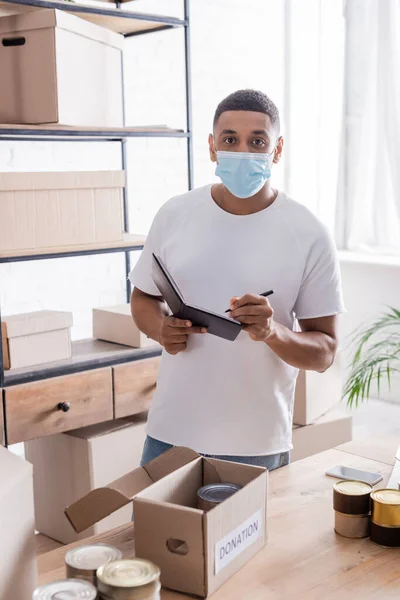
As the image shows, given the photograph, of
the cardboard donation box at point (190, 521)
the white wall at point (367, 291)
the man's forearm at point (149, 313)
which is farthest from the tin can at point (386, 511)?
the white wall at point (367, 291)

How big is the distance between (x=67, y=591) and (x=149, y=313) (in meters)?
0.94

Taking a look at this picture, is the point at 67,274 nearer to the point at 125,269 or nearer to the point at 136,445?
the point at 125,269

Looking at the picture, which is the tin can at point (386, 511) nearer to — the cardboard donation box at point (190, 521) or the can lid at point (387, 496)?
the can lid at point (387, 496)

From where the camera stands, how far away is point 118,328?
121 inches

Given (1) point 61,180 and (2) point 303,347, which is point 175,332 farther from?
(1) point 61,180

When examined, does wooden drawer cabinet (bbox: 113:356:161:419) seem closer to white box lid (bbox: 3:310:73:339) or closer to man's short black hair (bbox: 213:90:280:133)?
white box lid (bbox: 3:310:73:339)

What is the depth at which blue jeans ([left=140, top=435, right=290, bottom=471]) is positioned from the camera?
1.69m

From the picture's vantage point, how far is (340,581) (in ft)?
3.86

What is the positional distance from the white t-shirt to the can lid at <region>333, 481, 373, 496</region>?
1.18 feet

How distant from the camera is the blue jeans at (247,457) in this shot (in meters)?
1.69

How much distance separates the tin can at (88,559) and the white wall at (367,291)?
11.0 ft

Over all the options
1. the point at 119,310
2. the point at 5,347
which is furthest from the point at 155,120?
the point at 5,347

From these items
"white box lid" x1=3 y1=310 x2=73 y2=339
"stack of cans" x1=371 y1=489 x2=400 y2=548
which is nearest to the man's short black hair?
"stack of cans" x1=371 y1=489 x2=400 y2=548

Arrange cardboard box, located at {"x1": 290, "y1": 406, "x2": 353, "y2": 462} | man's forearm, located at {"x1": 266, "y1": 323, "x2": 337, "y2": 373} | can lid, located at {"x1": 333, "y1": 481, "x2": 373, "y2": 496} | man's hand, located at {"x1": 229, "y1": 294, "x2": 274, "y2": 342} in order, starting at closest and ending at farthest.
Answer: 1. can lid, located at {"x1": 333, "y1": 481, "x2": 373, "y2": 496}
2. man's hand, located at {"x1": 229, "y1": 294, "x2": 274, "y2": 342}
3. man's forearm, located at {"x1": 266, "y1": 323, "x2": 337, "y2": 373}
4. cardboard box, located at {"x1": 290, "y1": 406, "x2": 353, "y2": 462}
